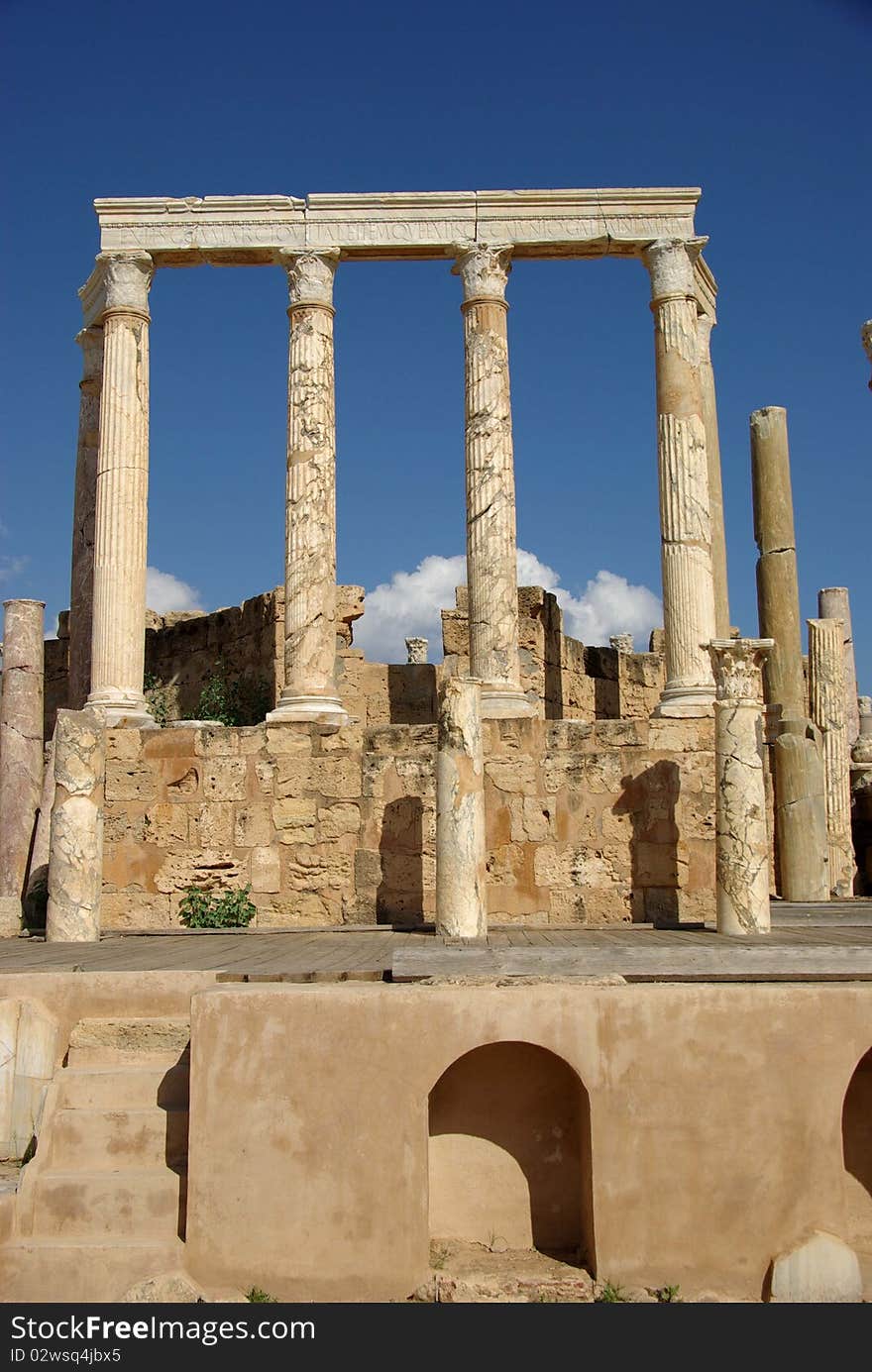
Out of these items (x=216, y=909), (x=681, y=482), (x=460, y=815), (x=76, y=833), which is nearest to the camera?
(x=76, y=833)

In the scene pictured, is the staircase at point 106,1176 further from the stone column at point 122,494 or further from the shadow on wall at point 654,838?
the stone column at point 122,494

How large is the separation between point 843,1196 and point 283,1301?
3062 millimetres

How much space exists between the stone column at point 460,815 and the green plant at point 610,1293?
17.3ft

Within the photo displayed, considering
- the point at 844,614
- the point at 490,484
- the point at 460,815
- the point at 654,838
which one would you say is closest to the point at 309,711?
the point at 460,815

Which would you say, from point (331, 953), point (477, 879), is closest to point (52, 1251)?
point (331, 953)

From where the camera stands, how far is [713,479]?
19516mm

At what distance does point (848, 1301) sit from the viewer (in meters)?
6.74

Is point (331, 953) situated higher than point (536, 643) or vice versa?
point (536, 643)

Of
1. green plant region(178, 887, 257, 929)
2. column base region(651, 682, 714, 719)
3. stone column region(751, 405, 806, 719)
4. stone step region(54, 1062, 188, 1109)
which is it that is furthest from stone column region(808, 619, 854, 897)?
stone step region(54, 1062, 188, 1109)

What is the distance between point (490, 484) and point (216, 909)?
20.5 feet

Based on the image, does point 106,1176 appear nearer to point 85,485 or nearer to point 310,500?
A: point 310,500

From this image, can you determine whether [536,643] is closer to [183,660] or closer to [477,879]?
[183,660]

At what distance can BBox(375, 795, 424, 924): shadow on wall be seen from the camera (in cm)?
1450

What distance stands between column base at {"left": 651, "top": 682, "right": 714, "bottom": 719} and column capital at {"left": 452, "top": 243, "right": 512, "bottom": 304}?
563cm
